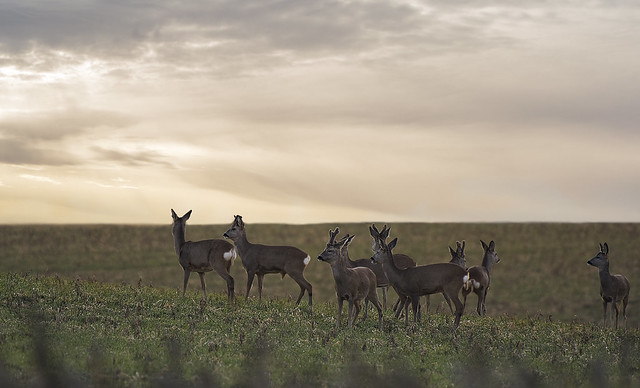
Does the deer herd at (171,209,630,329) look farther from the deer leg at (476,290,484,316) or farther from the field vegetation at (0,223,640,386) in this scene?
the field vegetation at (0,223,640,386)

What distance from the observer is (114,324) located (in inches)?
715

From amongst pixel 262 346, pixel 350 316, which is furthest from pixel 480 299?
pixel 262 346

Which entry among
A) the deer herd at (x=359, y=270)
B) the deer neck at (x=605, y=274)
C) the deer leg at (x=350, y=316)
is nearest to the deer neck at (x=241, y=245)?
the deer herd at (x=359, y=270)

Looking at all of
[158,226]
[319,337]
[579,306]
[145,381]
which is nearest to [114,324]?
[319,337]

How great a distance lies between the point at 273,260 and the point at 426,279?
556 cm

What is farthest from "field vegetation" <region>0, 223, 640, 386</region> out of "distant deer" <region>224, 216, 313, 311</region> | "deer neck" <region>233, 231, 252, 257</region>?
"deer neck" <region>233, 231, 252, 257</region>

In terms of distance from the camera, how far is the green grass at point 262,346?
42.0 feet

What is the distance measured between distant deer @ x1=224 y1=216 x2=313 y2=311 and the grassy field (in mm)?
16133

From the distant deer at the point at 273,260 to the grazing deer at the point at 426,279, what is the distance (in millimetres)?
3220

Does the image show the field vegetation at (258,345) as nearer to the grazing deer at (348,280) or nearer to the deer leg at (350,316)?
the deer leg at (350,316)

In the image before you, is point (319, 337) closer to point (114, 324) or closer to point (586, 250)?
point (114, 324)

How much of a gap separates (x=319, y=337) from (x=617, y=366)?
6112 mm

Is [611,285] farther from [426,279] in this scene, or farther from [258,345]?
[258,345]

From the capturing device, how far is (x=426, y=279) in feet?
69.3
